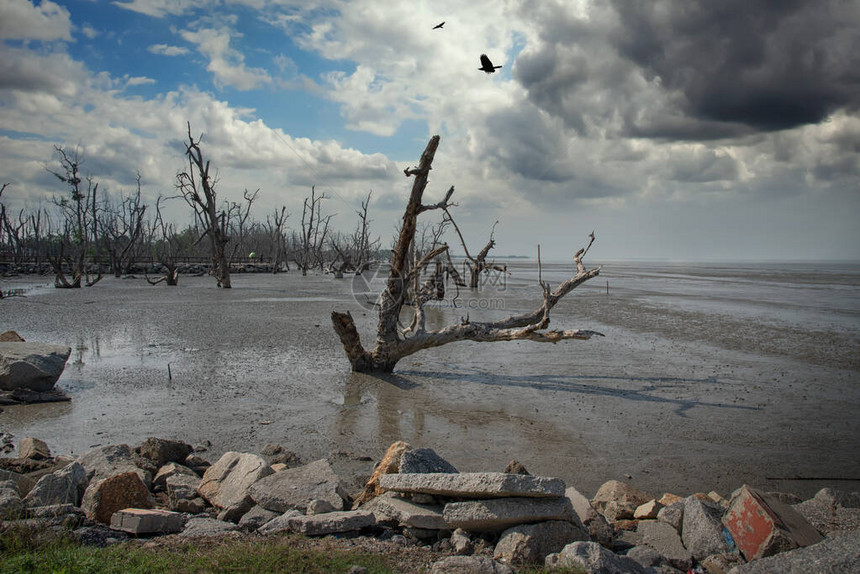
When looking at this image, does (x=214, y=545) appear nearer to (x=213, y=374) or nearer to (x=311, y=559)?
(x=311, y=559)

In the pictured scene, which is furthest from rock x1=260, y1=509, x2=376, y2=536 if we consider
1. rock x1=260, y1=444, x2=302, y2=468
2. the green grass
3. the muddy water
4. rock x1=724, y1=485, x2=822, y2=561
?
rock x1=724, y1=485, x2=822, y2=561

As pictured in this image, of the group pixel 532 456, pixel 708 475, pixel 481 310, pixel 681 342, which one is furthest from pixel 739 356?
pixel 481 310

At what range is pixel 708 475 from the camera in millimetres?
6141

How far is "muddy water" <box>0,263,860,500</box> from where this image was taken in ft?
21.6

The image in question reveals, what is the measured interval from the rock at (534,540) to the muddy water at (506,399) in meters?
1.98

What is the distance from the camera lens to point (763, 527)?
387 cm

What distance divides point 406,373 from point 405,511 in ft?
22.7

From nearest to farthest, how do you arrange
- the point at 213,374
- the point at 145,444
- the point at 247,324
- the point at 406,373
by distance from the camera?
the point at 145,444, the point at 213,374, the point at 406,373, the point at 247,324

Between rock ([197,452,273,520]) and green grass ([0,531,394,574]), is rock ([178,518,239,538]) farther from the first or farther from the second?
rock ([197,452,273,520])

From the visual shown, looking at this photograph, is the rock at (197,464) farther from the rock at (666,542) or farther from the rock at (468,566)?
the rock at (666,542)

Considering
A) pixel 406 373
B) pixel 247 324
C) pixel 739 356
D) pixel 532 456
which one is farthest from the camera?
pixel 247 324

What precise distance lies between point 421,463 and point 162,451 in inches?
112

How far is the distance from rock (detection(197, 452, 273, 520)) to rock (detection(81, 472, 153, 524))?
1.84ft

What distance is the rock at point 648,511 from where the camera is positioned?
15.5 ft
